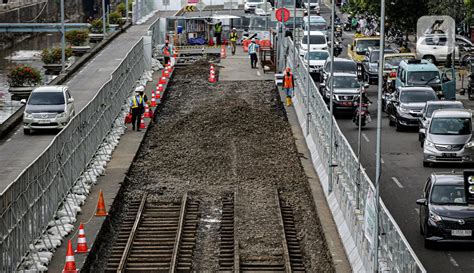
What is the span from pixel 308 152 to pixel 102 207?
10.9 m

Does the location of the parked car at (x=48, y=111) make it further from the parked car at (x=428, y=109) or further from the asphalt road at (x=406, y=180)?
the parked car at (x=428, y=109)

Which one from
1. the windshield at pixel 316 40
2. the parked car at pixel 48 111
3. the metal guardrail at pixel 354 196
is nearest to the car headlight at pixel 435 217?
the metal guardrail at pixel 354 196

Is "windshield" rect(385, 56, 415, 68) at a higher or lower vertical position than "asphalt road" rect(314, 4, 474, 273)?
higher

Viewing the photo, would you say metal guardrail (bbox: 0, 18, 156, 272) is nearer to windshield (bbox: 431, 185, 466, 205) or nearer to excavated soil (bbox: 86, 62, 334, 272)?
excavated soil (bbox: 86, 62, 334, 272)

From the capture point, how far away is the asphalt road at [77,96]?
3734 cm

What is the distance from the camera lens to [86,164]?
115 feet

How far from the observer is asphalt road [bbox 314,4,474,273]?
25.8 metres

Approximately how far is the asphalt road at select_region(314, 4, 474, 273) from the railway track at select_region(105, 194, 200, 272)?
513cm

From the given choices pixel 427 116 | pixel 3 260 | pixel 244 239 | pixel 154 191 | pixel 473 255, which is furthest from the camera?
pixel 427 116

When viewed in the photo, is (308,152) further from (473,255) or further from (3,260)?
(3,260)

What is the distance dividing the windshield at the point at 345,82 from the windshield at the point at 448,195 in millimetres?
22187

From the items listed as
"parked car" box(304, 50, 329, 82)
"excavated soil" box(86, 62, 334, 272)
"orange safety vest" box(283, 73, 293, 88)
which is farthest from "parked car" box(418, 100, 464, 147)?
"parked car" box(304, 50, 329, 82)

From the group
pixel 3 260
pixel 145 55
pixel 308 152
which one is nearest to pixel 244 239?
pixel 3 260

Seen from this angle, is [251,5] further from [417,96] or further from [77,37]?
[417,96]
